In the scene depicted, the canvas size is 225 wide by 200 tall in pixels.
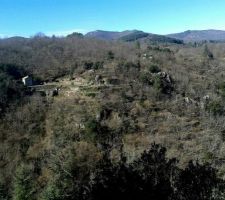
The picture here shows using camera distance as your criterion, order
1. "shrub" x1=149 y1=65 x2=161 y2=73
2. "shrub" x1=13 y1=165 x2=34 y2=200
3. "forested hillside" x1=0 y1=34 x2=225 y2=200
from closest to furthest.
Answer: "shrub" x1=13 y1=165 x2=34 y2=200, "forested hillside" x1=0 y1=34 x2=225 y2=200, "shrub" x1=149 y1=65 x2=161 y2=73

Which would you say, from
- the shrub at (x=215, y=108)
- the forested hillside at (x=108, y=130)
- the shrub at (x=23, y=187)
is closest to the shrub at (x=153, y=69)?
the forested hillside at (x=108, y=130)

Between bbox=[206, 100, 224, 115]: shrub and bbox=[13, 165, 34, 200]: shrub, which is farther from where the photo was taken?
bbox=[206, 100, 224, 115]: shrub

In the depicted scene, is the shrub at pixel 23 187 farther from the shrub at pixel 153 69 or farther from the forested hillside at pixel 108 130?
the shrub at pixel 153 69

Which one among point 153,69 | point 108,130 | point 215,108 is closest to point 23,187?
point 108,130

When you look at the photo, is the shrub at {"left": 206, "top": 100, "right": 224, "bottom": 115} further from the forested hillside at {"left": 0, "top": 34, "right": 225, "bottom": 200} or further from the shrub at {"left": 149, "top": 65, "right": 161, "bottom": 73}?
the shrub at {"left": 149, "top": 65, "right": 161, "bottom": 73}

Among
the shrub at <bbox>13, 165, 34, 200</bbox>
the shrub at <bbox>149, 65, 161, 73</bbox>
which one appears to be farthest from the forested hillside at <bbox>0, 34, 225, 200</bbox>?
the shrub at <bbox>149, 65, 161, 73</bbox>

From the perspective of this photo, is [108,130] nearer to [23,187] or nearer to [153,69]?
[23,187]

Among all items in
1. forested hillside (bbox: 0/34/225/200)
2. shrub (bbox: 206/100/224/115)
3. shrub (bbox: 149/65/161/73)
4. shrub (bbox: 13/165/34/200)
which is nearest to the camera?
shrub (bbox: 13/165/34/200)

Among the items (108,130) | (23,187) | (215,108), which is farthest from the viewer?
(215,108)

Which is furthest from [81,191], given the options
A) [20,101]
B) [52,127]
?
[20,101]

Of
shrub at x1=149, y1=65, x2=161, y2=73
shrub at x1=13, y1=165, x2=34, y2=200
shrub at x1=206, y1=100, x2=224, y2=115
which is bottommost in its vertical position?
shrub at x1=206, y1=100, x2=224, y2=115
